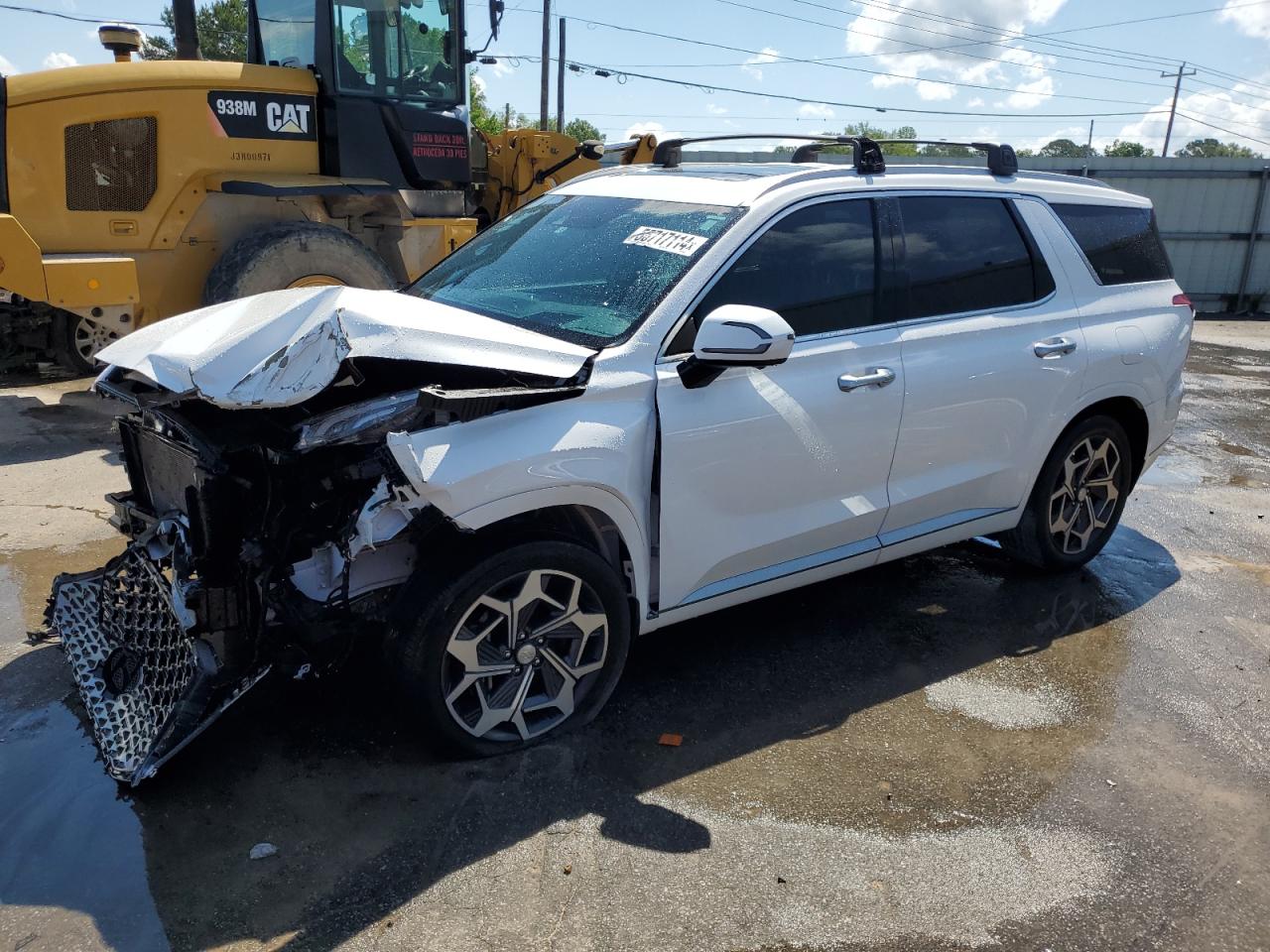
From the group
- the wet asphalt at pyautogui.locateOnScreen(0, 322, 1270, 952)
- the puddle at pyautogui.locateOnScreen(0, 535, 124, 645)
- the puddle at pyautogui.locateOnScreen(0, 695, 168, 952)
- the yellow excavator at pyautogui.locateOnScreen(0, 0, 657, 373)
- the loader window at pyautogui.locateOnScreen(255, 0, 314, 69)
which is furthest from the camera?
the loader window at pyautogui.locateOnScreen(255, 0, 314, 69)

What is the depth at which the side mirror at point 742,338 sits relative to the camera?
324 cm

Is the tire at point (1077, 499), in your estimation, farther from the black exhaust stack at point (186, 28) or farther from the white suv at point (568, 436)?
the black exhaust stack at point (186, 28)

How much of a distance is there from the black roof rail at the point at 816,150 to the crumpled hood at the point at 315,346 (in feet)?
4.97

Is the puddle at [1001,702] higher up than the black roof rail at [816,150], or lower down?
lower down

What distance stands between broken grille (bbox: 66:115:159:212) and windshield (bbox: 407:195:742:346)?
418 centimetres

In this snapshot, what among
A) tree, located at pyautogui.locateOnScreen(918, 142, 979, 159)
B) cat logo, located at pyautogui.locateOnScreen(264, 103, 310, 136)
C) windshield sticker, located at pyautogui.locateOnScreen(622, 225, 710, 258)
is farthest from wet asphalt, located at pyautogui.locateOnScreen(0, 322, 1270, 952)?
cat logo, located at pyautogui.locateOnScreen(264, 103, 310, 136)

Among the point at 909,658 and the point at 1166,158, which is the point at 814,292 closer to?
the point at 909,658

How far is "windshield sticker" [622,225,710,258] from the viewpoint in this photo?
3660 mm

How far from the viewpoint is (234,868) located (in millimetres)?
2893

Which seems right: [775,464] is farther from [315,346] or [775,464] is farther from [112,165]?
[112,165]

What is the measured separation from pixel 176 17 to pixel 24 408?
402 centimetres

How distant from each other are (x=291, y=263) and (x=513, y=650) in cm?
521

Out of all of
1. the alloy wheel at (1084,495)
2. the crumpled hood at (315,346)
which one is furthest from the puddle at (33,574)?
the alloy wheel at (1084,495)

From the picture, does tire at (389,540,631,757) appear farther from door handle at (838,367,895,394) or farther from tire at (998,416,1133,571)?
tire at (998,416,1133,571)
